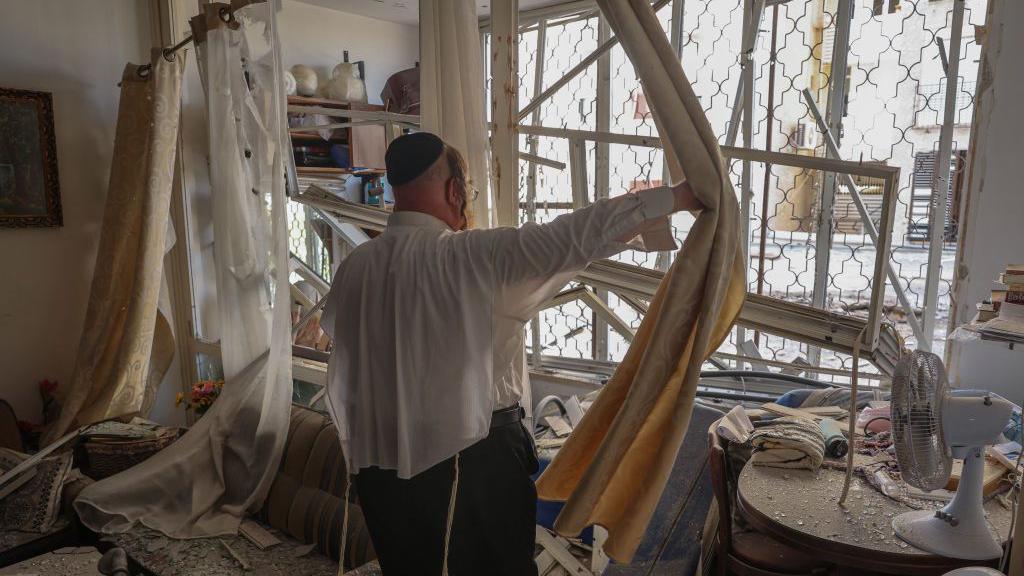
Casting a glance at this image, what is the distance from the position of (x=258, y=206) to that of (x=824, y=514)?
6.99 feet

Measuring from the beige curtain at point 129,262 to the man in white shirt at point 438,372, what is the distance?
188cm

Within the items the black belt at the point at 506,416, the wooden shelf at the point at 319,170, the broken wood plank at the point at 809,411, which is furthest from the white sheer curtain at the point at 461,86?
the wooden shelf at the point at 319,170

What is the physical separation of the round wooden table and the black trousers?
0.66 m

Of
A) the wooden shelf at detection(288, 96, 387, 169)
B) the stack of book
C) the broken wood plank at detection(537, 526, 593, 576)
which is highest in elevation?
the wooden shelf at detection(288, 96, 387, 169)

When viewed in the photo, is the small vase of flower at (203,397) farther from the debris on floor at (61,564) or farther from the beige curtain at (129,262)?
the debris on floor at (61,564)

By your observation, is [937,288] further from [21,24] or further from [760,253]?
[21,24]

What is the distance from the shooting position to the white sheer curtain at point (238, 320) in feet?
7.49

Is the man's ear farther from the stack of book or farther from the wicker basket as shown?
the wicker basket

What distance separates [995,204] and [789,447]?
1249mm

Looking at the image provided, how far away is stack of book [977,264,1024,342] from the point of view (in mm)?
1676

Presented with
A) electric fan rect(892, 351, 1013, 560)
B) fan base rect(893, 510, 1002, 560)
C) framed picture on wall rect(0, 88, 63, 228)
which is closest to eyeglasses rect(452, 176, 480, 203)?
electric fan rect(892, 351, 1013, 560)

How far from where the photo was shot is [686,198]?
105cm

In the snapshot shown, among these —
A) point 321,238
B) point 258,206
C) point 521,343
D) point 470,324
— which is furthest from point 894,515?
point 321,238

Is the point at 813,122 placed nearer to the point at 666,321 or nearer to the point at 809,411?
the point at 809,411
